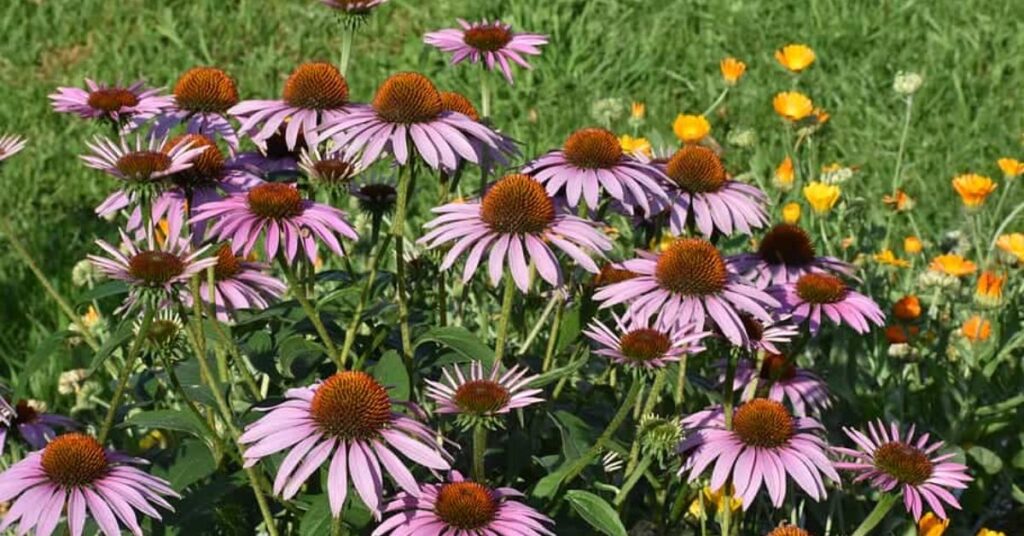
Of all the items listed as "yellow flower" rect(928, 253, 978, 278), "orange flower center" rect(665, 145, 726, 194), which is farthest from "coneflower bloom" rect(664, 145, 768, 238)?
"yellow flower" rect(928, 253, 978, 278)

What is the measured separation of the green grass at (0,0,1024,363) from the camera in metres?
5.00

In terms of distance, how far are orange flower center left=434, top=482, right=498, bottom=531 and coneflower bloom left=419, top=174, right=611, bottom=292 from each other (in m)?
0.32

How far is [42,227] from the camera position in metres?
4.54

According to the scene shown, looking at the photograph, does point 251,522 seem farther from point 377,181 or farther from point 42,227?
point 42,227

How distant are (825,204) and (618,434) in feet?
3.58

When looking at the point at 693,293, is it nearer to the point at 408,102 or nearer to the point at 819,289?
the point at 819,289

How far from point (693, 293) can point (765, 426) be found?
8.9 inches

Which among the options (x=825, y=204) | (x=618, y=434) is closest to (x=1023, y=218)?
(x=825, y=204)

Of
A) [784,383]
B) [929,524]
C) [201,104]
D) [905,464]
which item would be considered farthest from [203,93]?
[929,524]

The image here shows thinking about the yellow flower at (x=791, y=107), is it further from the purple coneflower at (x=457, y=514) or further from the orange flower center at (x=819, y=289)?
the purple coneflower at (x=457, y=514)

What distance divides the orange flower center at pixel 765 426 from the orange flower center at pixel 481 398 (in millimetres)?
391

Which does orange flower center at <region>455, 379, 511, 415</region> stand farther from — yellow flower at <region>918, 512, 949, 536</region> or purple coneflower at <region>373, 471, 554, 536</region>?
yellow flower at <region>918, 512, 949, 536</region>

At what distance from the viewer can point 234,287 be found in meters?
2.45

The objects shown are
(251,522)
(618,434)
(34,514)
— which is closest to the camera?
(34,514)
